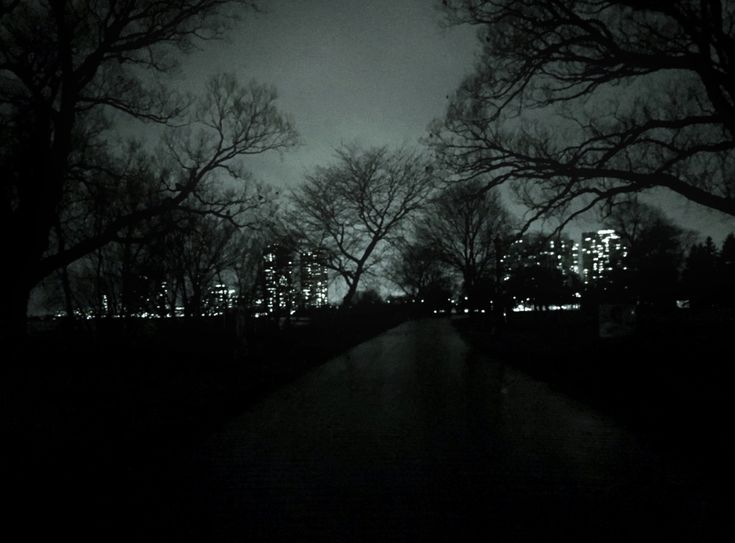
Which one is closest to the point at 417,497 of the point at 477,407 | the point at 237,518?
the point at 237,518

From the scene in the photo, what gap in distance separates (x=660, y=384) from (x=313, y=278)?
33038 millimetres

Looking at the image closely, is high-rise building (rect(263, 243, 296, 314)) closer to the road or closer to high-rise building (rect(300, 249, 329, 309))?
high-rise building (rect(300, 249, 329, 309))

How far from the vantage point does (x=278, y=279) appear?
43.5 meters

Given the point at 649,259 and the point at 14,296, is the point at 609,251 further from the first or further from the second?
the point at 14,296

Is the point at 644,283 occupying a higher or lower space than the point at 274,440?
higher

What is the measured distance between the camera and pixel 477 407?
1116cm

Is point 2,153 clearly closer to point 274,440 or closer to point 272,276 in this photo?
point 274,440

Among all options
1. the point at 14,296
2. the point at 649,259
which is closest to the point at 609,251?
the point at 649,259

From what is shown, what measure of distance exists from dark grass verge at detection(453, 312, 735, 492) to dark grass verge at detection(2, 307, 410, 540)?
5673 millimetres

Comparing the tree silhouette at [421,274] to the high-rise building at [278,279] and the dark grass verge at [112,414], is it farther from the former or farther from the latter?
the dark grass verge at [112,414]

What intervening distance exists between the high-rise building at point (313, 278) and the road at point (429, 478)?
24964mm

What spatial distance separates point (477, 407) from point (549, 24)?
8.36 metres

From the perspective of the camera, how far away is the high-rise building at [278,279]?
3996 centimetres

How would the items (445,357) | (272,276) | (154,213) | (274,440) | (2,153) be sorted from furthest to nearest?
(272,276) → (445,357) → (154,213) → (2,153) → (274,440)
